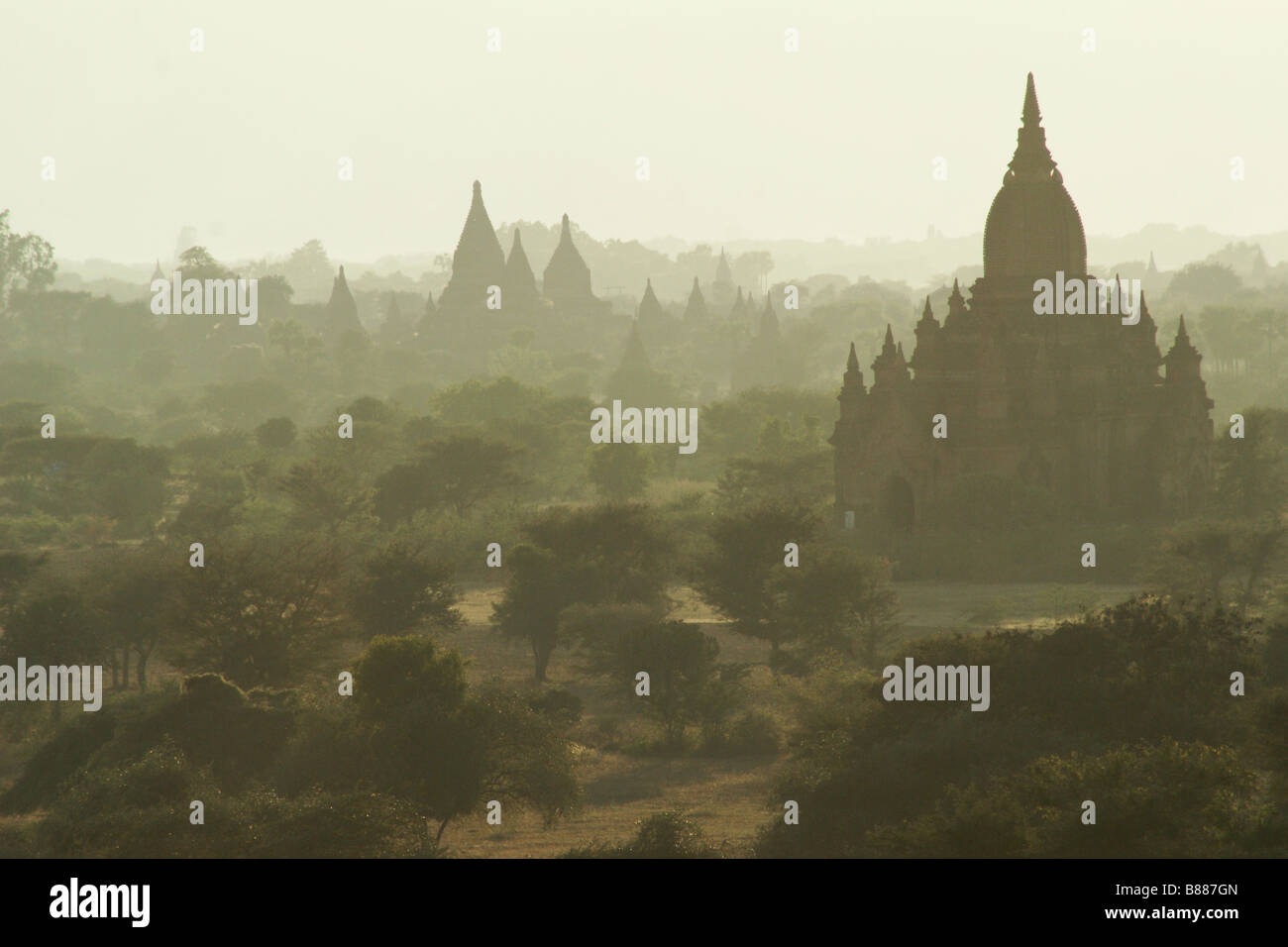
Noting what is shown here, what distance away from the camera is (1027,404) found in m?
36.5

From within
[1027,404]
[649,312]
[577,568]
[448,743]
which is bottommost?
[448,743]

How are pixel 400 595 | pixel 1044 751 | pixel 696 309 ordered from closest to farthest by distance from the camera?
pixel 1044 751, pixel 400 595, pixel 696 309

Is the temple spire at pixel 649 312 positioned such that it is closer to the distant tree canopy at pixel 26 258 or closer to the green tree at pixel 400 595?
the distant tree canopy at pixel 26 258

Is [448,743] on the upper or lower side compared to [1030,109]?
lower

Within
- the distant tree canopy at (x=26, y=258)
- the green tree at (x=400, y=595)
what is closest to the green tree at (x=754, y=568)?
Answer: the green tree at (x=400, y=595)

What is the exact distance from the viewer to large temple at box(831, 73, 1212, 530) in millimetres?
35656

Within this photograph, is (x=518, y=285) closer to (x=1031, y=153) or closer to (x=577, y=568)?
(x=1031, y=153)

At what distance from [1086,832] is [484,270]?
8744 centimetres

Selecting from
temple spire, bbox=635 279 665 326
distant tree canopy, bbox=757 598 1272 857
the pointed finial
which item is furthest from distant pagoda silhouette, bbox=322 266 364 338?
distant tree canopy, bbox=757 598 1272 857

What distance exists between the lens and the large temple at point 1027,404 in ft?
117

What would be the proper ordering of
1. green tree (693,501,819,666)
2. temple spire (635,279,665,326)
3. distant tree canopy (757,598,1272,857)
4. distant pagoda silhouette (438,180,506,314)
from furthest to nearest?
temple spire (635,279,665,326) → distant pagoda silhouette (438,180,506,314) → green tree (693,501,819,666) → distant tree canopy (757,598,1272,857)

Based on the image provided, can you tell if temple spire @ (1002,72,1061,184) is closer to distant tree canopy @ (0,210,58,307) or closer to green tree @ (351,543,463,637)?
green tree @ (351,543,463,637)

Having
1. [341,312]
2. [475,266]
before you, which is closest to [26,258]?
[341,312]

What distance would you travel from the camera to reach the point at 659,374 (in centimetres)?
8088
